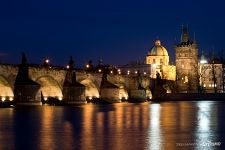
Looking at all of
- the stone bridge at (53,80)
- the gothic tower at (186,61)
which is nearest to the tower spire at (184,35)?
the gothic tower at (186,61)

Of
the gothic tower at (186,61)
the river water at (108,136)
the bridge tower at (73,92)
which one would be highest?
the gothic tower at (186,61)

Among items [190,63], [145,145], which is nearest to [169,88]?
[190,63]

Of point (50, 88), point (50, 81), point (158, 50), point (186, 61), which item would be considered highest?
point (158, 50)

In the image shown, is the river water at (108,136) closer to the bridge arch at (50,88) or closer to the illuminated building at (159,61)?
the bridge arch at (50,88)

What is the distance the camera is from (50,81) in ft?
255

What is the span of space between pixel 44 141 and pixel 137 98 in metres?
83.1

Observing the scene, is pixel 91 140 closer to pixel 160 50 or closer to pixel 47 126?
pixel 47 126

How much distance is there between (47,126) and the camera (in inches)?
1266

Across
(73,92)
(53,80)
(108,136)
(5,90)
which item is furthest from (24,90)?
(108,136)

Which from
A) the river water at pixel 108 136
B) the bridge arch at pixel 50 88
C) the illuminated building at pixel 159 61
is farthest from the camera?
the illuminated building at pixel 159 61

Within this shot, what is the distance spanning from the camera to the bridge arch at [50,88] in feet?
253

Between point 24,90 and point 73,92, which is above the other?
point 24,90

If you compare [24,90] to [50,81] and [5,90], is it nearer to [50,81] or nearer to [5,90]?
[5,90]

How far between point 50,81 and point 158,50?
4596 inches
